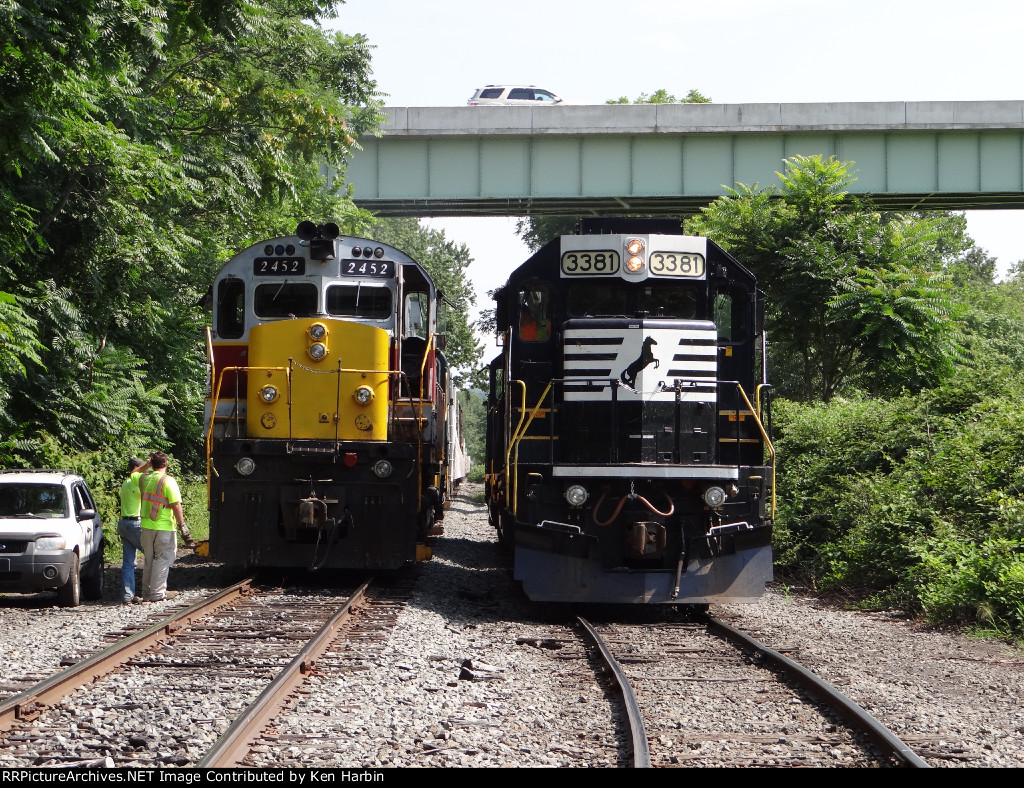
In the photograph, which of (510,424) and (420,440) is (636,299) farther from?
(420,440)

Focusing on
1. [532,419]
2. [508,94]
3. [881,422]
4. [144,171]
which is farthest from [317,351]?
[508,94]

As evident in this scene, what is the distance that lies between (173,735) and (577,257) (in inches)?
253

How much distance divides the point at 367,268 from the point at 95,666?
6.58 metres

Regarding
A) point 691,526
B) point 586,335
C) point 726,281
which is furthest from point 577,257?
point 691,526

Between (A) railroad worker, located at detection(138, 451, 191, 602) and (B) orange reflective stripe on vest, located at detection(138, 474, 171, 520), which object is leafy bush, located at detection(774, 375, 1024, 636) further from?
(B) orange reflective stripe on vest, located at detection(138, 474, 171, 520)

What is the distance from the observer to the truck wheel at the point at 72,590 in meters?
10.4

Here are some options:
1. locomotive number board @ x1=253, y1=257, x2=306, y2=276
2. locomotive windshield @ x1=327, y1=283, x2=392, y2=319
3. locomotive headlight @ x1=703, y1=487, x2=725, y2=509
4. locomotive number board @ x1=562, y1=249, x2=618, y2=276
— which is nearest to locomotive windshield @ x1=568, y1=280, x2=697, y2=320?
locomotive number board @ x1=562, y1=249, x2=618, y2=276

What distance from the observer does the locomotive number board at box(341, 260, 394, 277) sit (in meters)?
12.6

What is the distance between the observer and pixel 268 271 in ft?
41.2

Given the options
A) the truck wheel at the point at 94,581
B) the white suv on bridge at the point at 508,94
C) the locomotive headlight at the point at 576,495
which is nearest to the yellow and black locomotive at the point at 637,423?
the locomotive headlight at the point at 576,495

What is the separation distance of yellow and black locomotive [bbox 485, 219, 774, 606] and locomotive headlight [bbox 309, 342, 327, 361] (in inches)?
90.0

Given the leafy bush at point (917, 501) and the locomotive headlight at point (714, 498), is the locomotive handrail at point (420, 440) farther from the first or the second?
the leafy bush at point (917, 501)

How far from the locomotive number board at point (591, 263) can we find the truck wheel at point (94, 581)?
584cm

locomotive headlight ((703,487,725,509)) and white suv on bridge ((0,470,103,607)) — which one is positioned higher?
locomotive headlight ((703,487,725,509))
